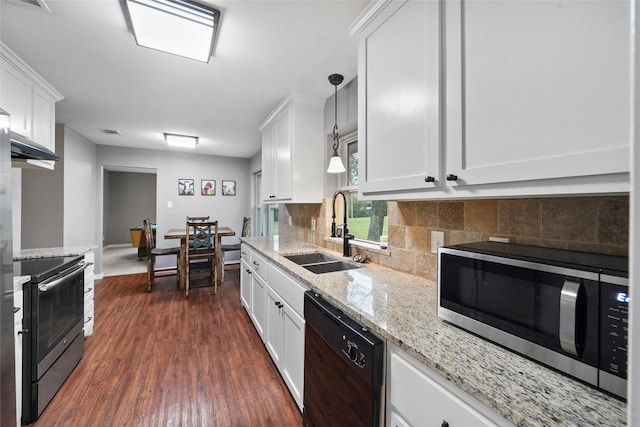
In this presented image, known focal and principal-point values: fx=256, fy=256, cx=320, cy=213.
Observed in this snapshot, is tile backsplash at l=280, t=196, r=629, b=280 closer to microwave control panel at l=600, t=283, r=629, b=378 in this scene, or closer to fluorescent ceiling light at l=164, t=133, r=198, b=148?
microwave control panel at l=600, t=283, r=629, b=378

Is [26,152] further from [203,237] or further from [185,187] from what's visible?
[185,187]

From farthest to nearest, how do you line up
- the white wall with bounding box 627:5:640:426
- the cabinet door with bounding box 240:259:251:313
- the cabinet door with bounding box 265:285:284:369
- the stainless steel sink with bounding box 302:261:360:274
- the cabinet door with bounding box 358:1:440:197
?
1. the cabinet door with bounding box 240:259:251:313
2. the stainless steel sink with bounding box 302:261:360:274
3. the cabinet door with bounding box 265:285:284:369
4. the cabinet door with bounding box 358:1:440:197
5. the white wall with bounding box 627:5:640:426

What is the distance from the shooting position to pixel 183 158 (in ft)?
17.0

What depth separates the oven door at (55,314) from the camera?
5.10ft

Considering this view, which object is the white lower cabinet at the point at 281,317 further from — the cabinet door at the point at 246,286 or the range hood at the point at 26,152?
the range hood at the point at 26,152

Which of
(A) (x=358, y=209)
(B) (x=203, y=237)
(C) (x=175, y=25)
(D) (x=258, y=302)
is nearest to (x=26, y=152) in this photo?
(C) (x=175, y=25)

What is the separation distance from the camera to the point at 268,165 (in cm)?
309

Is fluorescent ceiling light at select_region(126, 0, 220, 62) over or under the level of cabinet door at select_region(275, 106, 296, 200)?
over

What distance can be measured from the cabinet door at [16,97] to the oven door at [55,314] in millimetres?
1211

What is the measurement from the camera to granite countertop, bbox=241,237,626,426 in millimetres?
534

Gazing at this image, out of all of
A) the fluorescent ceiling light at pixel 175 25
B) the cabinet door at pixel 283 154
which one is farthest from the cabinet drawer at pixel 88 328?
the fluorescent ceiling light at pixel 175 25

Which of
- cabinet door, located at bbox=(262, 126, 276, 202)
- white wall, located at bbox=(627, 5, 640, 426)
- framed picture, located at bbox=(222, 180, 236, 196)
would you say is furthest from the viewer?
framed picture, located at bbox=(222, 180, 236, 196)

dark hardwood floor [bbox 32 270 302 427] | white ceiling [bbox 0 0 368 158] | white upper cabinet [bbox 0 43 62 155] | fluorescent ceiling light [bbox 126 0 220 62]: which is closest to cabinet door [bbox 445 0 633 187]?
white ceiling [bbox 0 0 368 158]

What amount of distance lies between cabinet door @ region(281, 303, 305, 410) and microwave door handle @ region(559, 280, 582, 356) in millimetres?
1141
